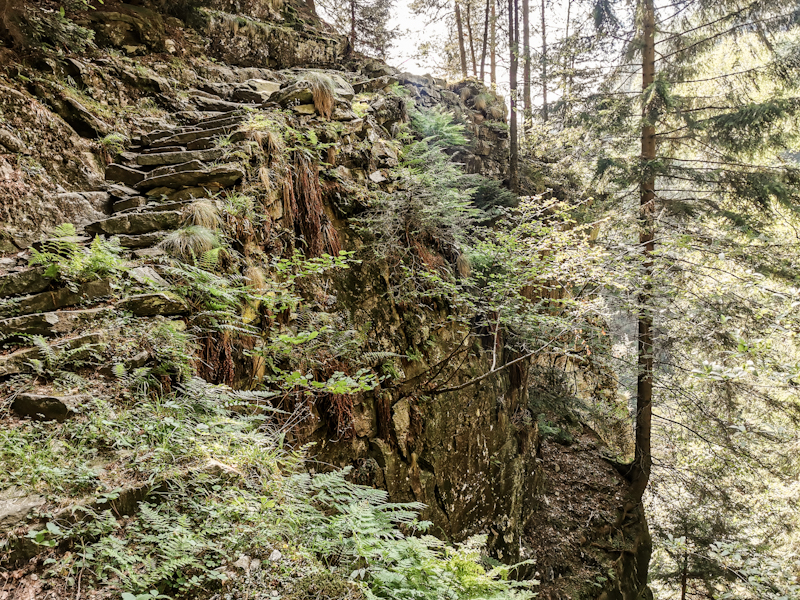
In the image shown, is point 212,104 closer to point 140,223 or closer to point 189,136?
point 189,136

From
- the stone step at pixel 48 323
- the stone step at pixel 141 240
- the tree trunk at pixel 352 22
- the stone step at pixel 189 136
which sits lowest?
the stone step at pixel 48 323

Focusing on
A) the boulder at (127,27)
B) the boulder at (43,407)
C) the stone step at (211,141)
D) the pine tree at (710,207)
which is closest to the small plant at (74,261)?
the boulder at (43,407)

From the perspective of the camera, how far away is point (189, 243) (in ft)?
13.2

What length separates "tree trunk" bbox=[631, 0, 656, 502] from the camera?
810 centimetres

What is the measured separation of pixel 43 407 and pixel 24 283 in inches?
56.5

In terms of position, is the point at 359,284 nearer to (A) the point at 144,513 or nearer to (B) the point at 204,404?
(B) the point at 204,404

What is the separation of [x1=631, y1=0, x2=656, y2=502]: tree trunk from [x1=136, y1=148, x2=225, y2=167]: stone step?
7.80m

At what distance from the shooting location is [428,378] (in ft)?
22.0

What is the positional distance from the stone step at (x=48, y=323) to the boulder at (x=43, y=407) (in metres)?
0.68

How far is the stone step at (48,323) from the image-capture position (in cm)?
291

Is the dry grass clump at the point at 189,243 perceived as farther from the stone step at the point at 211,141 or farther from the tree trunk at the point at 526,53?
the tree trunk at the point at 526,53

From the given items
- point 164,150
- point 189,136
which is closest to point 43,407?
point 164,150

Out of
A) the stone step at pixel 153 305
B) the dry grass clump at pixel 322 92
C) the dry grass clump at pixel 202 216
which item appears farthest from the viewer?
the dry grass clump at pixel 322 92

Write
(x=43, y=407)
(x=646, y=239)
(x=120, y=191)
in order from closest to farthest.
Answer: (x=43, y=407) → (x=120, y=191) → (x=646, y=239)
